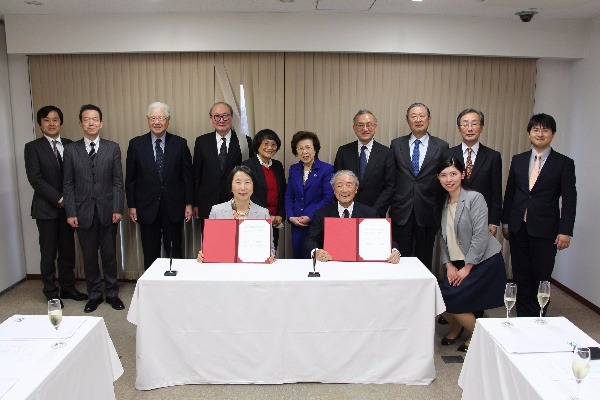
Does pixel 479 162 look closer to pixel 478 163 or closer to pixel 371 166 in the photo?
pixel 478 163

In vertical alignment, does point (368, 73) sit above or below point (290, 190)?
above

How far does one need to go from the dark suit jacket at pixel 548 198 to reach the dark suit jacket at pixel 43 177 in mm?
3676

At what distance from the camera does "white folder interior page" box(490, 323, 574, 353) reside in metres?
1.92

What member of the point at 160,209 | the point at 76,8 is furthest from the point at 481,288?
the point at 76,8

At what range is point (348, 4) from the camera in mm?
Result: 4078

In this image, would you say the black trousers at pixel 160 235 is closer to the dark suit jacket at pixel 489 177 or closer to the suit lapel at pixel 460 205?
the suit lapel at pixel 460 205

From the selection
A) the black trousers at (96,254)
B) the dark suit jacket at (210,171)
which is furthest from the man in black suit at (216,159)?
the black trousers at (96,254)

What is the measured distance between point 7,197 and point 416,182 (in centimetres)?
381

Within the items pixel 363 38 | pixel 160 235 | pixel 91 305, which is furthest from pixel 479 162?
pixel 91 305

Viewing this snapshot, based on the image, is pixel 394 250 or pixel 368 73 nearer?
pixel 394 250

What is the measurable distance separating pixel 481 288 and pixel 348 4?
8.15ft

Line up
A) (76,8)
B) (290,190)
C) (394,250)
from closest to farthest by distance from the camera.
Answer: (394,250) → (290,190) → (76,8)

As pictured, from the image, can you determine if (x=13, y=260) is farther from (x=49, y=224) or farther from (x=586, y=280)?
(x=586, y=280)

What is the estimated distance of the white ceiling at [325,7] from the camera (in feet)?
12.9
